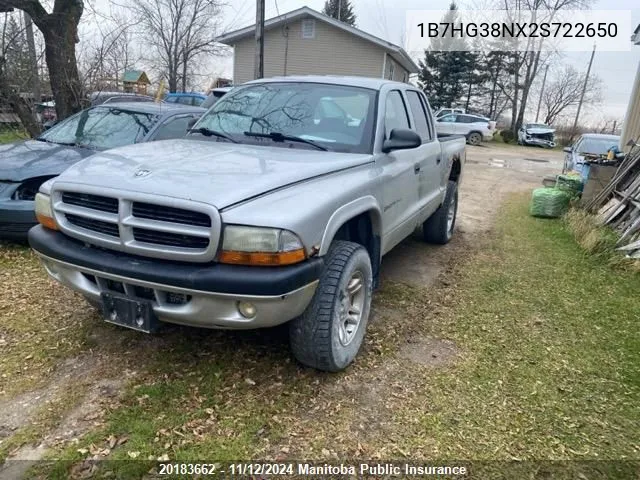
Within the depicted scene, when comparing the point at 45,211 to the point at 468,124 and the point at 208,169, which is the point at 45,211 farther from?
the point at 468,124

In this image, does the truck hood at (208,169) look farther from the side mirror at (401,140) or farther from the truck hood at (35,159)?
the truck hood at (35,159)

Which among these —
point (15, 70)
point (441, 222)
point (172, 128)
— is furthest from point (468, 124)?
point (172, 128)

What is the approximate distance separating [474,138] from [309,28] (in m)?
10.6

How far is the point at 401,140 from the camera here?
→ 11.2 ft

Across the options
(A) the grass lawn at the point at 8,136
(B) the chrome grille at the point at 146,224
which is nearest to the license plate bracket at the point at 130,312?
(B) the chrome grille at the point at 146,224

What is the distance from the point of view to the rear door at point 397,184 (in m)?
3.53

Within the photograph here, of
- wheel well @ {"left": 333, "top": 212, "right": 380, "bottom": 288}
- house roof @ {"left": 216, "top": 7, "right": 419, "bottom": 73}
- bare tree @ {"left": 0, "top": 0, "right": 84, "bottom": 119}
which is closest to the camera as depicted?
wheel well @ {"left": 333, "top": 212, "right": 380, "bottom": 288}

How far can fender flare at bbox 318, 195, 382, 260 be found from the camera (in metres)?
2.55

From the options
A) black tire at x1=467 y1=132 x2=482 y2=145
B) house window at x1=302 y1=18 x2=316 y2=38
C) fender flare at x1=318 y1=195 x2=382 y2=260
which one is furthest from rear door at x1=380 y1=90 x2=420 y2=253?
black tire at x1=467 y1=132 x2=482 y2=145

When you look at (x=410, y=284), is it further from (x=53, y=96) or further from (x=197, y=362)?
(x=53, y=96)

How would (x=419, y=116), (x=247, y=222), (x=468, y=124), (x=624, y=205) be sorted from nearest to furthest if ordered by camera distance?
(x=247, y=222) < (x=419, y=116) < (x=624, y=205) < (x=468, y=124)

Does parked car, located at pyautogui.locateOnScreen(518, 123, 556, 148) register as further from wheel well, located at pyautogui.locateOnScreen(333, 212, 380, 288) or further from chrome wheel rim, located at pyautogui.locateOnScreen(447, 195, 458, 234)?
wheel well, located at pyautogui.locateOnScreen(333, 212, 380, 288)

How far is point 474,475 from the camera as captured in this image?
2.29m

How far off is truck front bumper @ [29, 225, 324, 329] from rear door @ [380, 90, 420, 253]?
1238 millimetres
